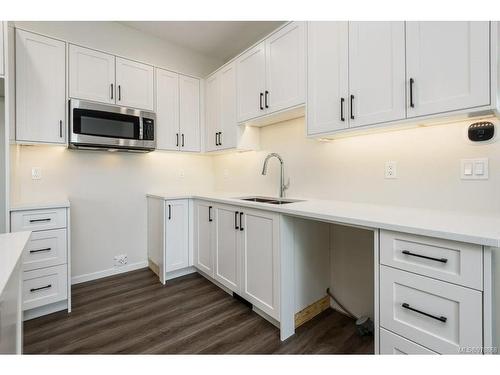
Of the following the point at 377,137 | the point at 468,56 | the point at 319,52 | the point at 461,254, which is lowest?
the point at 461,254

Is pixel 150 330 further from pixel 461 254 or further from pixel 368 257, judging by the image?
pixel 461 254

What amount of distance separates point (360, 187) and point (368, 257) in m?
0.53

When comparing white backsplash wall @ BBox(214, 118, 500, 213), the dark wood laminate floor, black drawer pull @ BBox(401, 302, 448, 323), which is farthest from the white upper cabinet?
black drawer pull @ BBox(401, 302, 448, 323)

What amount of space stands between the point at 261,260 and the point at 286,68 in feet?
4.98

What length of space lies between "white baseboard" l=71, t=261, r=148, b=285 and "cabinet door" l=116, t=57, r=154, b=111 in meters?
1.76

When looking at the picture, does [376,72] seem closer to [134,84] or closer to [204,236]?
[204,236]

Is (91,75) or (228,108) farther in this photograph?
(228,108)

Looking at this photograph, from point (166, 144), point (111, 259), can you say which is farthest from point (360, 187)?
point (111, 259)

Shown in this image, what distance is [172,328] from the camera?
181 centimetres

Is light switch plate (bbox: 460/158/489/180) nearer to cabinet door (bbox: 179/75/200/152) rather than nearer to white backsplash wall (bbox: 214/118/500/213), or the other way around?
white backsplash wall (bbox: 214/118/500/213)

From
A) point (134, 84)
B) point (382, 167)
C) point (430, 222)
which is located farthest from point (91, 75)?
point (430, 222)

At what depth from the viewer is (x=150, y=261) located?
2930 millimetres

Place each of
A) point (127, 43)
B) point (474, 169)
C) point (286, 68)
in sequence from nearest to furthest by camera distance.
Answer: point (474, 169) < point (286, 68) < point (127, 43)

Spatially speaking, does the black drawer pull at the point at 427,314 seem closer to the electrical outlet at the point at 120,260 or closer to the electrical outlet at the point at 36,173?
the electrical outlet at the point at 120,260
